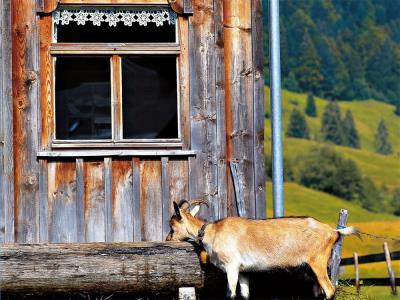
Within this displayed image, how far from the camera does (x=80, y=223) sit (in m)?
12.0

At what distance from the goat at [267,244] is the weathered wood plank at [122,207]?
0.87 m

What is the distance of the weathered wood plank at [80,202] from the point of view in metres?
11.9

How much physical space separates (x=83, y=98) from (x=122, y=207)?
4.56ft

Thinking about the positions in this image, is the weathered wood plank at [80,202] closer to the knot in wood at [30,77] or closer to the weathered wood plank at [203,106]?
the knot in wood at [30,77]

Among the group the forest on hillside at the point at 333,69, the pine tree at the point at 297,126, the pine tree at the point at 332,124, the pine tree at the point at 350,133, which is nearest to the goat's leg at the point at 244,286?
the pine tree at the point at 297,126

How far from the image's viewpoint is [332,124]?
582 feet

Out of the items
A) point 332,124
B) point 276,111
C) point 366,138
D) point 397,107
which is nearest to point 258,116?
point 276,111

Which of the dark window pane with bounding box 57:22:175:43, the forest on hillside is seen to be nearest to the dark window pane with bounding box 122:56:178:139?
the dark window pane with bounding box 57:22:175:43

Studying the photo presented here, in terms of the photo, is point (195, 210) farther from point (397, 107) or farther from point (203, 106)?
point (397, 107)

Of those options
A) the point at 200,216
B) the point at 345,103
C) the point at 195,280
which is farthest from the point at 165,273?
the point at 345,103

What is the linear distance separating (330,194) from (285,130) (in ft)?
97.6

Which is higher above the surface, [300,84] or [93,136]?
[300,84]

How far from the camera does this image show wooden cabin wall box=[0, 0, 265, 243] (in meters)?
12.0

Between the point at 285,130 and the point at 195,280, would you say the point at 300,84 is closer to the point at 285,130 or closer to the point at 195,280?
the point at 285,130
